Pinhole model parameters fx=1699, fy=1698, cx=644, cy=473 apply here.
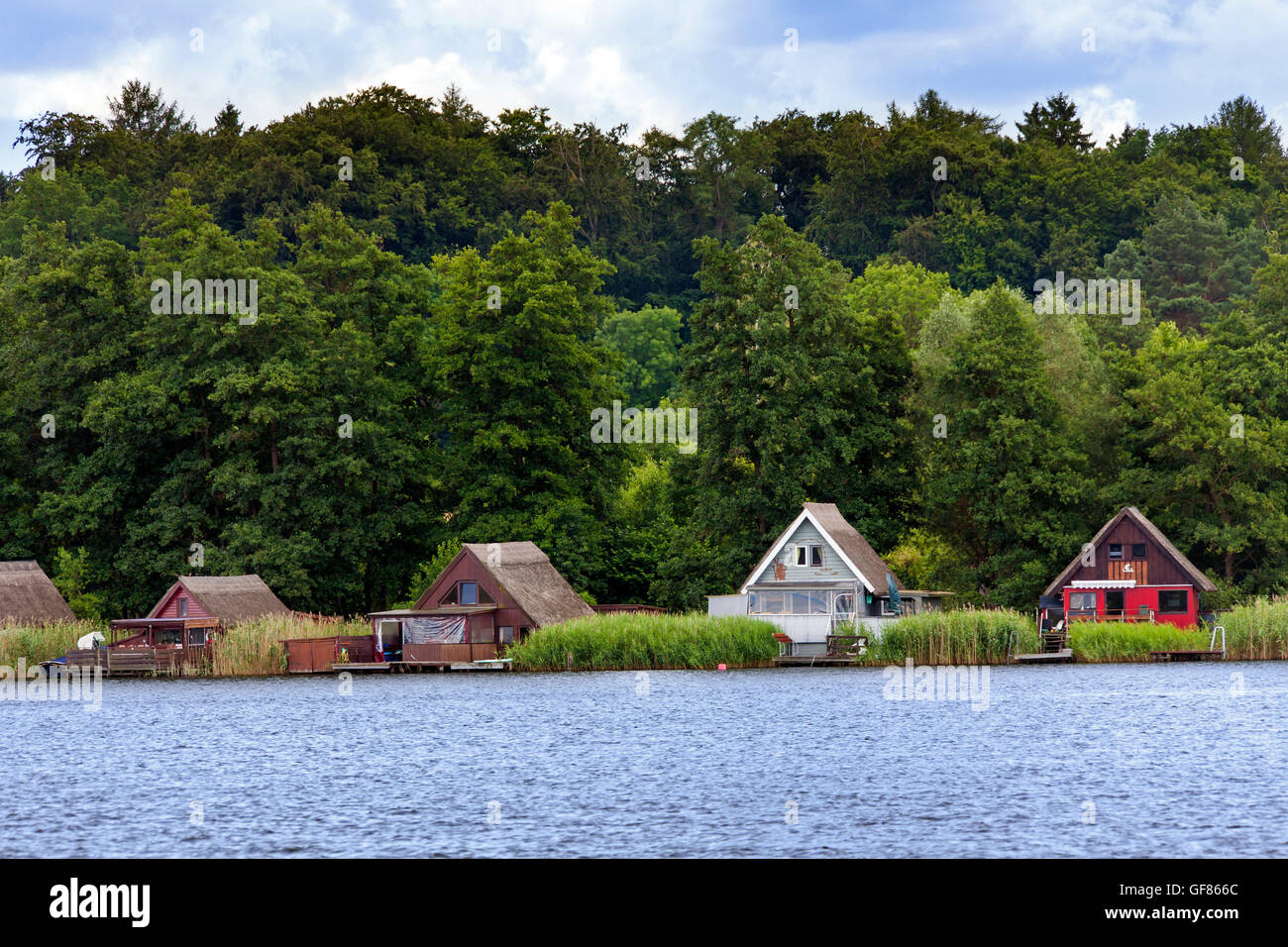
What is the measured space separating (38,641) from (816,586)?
3956cm

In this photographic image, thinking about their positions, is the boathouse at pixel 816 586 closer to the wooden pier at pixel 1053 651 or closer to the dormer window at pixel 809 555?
the dormer window at pixel 809 555

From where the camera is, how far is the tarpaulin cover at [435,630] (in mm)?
86062

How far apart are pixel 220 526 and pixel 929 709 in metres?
48.6

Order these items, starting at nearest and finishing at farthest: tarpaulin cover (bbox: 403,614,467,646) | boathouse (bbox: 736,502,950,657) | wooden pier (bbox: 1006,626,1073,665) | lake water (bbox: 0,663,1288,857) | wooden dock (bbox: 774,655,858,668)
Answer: lake water (bbox: 0,663,1288,857) < wooden pier (bbox: 1006,626,1073,665) < wooden dock (bbox: 774,655,858,668) < boathouse (bbox: 736,502,950,657) < tarpaulin cover (bbox: 403,614,467,646)

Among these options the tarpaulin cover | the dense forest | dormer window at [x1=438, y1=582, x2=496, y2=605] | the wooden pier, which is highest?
the dense forest

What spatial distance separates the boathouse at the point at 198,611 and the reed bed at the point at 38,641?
2.17 metres

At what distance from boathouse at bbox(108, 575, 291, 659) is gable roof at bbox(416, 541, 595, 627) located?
8.34m

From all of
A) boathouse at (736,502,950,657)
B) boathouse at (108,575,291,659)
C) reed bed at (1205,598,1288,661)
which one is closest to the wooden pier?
reed bed at (1205,598,1288,661)

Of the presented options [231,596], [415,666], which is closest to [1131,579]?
[415,666]

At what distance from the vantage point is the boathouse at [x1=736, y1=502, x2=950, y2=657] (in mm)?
85562

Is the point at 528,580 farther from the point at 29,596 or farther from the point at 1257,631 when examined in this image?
the point at 1257,631

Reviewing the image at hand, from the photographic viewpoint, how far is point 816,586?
8612 centimetres

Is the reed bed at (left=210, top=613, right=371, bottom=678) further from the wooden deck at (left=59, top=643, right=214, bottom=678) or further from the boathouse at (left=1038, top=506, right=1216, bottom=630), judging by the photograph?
the boathouse at (left=1038, top=506, right=1216, bottom=630)

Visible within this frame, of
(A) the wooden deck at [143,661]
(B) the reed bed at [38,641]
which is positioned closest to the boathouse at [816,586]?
(A) the wooden deck at [143,661]
